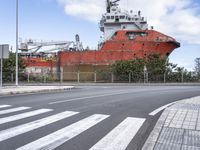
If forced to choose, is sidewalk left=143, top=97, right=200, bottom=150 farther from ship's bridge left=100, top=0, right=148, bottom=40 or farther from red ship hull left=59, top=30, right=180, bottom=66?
ship's bridge left=100, top=0, right=148, bottom=40

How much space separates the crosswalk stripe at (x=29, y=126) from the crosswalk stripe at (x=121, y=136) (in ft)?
5.64

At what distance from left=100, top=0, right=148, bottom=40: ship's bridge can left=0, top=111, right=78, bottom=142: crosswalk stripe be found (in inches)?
1347

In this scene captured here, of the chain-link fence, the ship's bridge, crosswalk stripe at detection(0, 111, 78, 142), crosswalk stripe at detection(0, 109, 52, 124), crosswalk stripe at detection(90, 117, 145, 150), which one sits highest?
the ship's bridge

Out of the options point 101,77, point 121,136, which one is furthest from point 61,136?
point 101,77

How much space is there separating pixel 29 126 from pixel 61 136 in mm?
1242

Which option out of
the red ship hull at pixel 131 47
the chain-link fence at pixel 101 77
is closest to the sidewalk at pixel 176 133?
the chain-link fence at pixel 101 77

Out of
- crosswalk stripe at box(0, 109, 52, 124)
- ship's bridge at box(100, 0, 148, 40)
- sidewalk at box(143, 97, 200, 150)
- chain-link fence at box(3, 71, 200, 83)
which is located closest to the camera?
sidewalk at box(143, 97, 200, 150)

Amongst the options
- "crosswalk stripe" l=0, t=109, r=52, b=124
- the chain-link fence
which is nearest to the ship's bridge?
the chain-link fence

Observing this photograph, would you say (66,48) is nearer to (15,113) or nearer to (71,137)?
(15,113)

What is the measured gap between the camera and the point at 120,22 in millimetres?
42312

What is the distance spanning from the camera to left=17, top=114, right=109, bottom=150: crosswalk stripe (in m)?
4.80

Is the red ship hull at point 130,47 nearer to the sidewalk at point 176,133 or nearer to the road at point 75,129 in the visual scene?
the road at point 75,129

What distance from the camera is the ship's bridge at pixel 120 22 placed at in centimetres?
4184

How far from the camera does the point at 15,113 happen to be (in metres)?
→ 8.22
